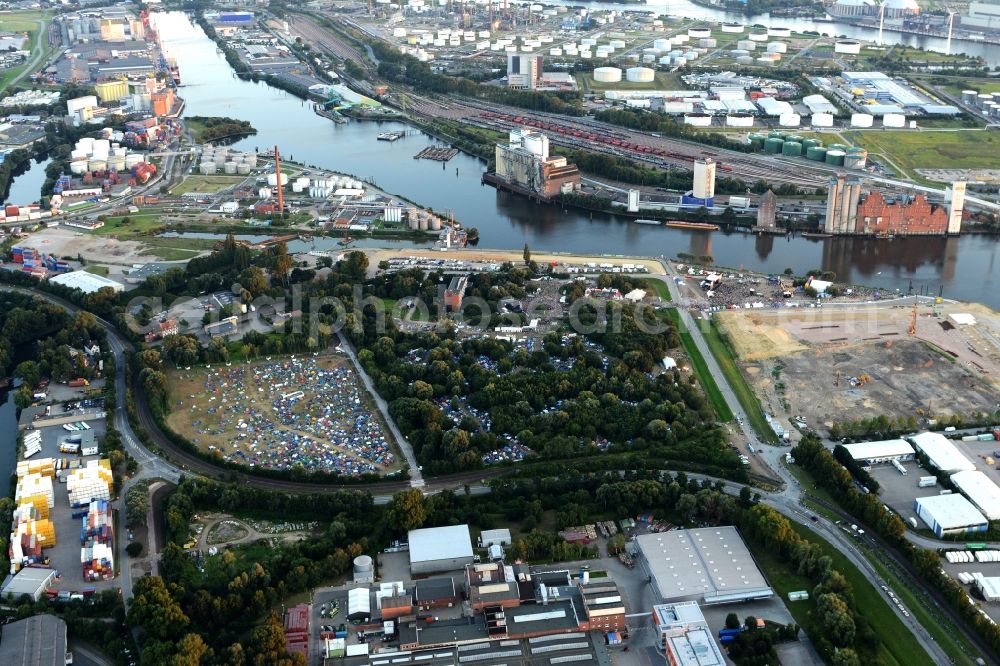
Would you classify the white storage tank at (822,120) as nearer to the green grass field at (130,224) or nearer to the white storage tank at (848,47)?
the white storage tank at (848,47)

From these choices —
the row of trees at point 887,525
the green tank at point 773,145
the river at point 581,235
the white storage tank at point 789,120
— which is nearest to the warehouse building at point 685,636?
the row of trees at point 887,525

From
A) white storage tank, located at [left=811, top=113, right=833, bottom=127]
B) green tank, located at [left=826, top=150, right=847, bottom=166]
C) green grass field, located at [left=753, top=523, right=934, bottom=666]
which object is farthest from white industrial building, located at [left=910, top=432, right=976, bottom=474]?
white storage tank, located at [left=811, top=113, right=833, bottom=127]

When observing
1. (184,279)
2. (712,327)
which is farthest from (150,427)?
(712,327)

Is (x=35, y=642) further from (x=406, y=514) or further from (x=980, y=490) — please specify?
(x=980, y=490)

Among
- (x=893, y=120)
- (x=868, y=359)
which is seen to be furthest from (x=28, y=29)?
(x=868, y=359)

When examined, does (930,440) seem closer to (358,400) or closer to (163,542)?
(358,400)

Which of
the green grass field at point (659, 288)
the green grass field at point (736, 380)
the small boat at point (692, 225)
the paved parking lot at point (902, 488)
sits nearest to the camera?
the paved parking lot at point (902, 488)
